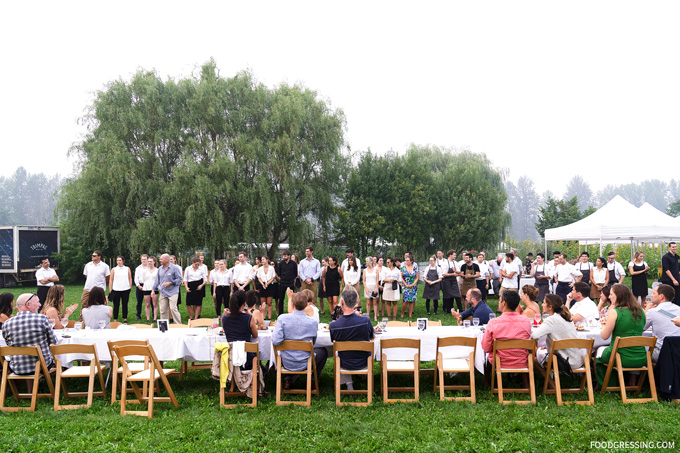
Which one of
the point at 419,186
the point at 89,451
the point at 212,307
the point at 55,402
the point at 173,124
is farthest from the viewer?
the point at 419,186

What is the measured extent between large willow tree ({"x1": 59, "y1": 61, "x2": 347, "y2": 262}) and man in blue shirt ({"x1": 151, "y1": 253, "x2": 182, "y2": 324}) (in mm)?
9346

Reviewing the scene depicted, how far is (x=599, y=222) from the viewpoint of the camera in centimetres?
1611

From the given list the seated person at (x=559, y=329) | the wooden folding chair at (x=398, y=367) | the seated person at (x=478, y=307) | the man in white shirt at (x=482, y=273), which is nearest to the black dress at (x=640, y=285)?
the man in white shirt at (x=482, y=273)

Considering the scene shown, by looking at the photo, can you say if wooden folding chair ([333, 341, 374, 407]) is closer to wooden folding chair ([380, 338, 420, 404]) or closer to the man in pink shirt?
wooden folding chair ([380, 338, 420, 404])

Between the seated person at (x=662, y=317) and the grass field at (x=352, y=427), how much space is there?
0.81 m

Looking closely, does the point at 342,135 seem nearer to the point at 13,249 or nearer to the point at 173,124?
the point at 173,124

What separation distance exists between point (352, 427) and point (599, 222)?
14577 mm

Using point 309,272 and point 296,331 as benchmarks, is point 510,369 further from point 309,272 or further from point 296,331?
point 309,272

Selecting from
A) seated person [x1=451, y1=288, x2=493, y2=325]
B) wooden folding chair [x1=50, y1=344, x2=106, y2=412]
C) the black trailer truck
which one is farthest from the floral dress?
the black trailer truck

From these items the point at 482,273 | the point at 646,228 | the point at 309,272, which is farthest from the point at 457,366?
the point at 646,228

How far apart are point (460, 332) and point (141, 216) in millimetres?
18037

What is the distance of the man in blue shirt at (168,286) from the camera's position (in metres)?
10.4

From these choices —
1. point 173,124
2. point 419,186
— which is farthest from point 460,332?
point 419,186

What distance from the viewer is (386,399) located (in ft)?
17.0
